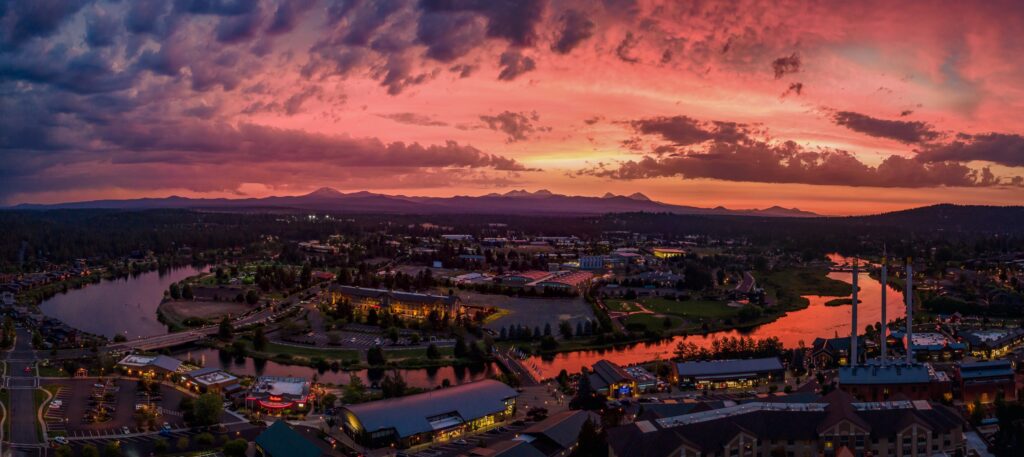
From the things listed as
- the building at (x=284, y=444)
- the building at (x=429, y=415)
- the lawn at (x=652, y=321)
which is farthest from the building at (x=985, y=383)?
the building at (x=284, y=444)

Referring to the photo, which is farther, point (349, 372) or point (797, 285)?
point (797, 285)

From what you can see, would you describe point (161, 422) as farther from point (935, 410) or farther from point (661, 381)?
point (935, 410)

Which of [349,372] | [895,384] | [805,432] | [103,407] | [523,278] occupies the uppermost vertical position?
[523,278]

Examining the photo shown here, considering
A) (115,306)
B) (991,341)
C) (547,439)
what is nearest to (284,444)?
(547,439)

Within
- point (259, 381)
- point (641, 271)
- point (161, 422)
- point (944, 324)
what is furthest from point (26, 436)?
point (641, 271)

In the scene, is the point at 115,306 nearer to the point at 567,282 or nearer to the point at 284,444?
the point at 567,282

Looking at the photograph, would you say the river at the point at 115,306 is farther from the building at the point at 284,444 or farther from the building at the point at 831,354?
the building at the point at 831,354

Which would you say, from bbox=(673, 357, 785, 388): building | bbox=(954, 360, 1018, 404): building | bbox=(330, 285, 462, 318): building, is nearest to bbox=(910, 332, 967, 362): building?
bbox=(954, 360, 1018, 404): building
